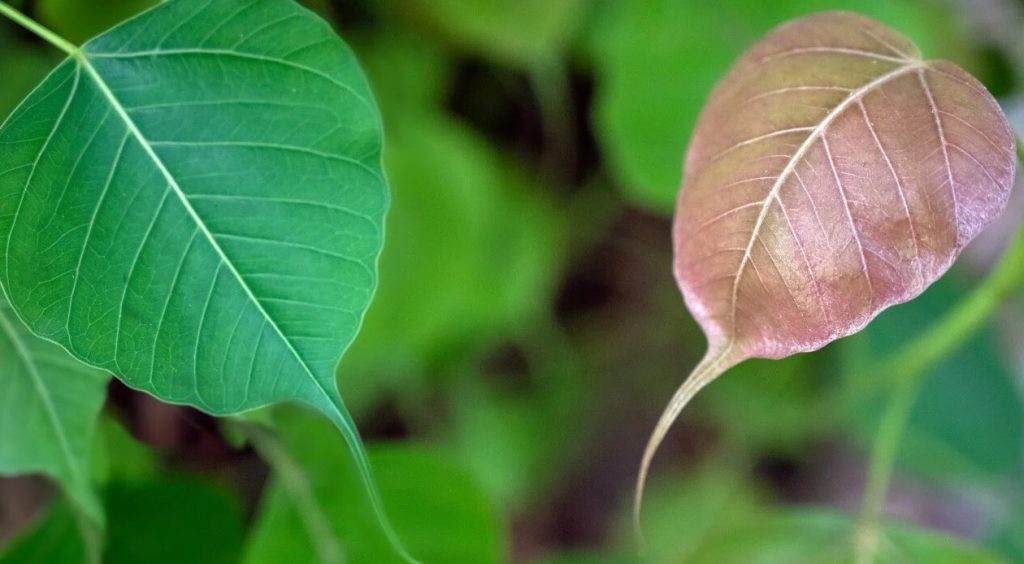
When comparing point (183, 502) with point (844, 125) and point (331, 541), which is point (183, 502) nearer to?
point (331, 541)

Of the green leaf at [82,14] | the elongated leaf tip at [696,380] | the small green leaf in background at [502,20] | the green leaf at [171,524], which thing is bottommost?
the green leaf at [171,524]

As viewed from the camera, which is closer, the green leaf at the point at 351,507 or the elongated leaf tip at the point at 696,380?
the elongated leaf tip at the point at 696,380

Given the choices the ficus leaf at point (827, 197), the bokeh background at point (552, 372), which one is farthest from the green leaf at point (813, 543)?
the ficus leaf at point (827, 197)

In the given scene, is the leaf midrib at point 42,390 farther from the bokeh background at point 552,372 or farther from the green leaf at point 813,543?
the green leaf at point 813,543

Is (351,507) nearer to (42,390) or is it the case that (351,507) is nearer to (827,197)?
(42,390)

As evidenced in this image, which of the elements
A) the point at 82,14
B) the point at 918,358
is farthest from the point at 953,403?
the point at 82,14
